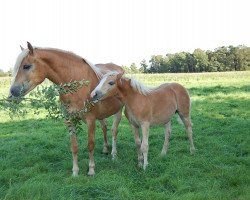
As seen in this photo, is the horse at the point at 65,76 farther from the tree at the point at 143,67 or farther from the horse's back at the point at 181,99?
the tree at the point at 143,67

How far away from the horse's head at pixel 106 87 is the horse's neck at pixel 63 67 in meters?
0.45

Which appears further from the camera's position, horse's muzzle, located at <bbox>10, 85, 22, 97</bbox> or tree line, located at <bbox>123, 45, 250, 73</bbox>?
tree line, located at <bbox>123, 45, 250, 73</bbox>

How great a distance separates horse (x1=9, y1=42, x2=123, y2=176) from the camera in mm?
5516

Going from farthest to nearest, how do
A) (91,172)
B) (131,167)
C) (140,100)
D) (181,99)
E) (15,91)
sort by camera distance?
(181,99) → (140,100) → (131,167) → (91,172) → (15,91)

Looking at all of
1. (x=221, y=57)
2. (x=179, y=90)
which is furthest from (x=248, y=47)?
(x=179, y=90)

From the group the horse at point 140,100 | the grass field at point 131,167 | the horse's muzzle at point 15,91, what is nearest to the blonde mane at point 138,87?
the horse at point 140,100

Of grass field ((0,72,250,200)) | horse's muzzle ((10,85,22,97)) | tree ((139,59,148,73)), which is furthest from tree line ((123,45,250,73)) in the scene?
horse's muzzle ((10,85,22,97))

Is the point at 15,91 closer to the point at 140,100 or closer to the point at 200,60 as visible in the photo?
the point at 140,100

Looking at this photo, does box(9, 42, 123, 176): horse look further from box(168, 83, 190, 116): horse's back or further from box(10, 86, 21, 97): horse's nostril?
box(168, 83, 190, 116): horse's back

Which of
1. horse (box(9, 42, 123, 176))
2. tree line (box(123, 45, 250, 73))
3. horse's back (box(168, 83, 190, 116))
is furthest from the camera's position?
tree line (box(123, 45, 250, 73))

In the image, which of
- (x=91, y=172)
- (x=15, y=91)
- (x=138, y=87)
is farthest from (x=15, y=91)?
(x=138, y=87)

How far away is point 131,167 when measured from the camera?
6.49 metres

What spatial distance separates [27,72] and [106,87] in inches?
59.2

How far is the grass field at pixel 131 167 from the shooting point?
509 centimetres
